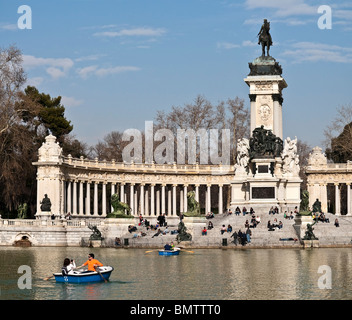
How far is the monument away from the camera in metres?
76.1

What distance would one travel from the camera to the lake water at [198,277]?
31.6 meters

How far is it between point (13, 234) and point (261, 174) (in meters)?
22.2

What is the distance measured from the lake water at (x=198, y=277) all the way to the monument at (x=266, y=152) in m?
22.6

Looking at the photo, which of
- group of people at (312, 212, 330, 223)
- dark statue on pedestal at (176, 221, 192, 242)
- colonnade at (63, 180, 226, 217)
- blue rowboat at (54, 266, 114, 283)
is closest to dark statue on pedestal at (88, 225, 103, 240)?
dark statue on pedestal at (176, 221, 192, 242)

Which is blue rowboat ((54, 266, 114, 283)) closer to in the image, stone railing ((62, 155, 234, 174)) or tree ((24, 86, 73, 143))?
stone railing ((62, 155, 234, 174))

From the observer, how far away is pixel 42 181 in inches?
3182

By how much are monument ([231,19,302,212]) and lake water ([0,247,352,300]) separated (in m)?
22.6

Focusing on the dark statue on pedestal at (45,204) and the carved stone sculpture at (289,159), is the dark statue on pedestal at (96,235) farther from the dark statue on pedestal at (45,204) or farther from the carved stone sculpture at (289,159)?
the carved stone sculpture at (289,159)

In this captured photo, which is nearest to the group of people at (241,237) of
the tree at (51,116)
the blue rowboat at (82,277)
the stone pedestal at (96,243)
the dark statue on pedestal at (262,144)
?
the stone pedestal at (96,243)

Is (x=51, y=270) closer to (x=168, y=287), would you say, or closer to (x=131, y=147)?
(x=168, y=287)

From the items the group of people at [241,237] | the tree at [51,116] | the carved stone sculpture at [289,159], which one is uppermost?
the tree at [51,116]

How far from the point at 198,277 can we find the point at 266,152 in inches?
1605
